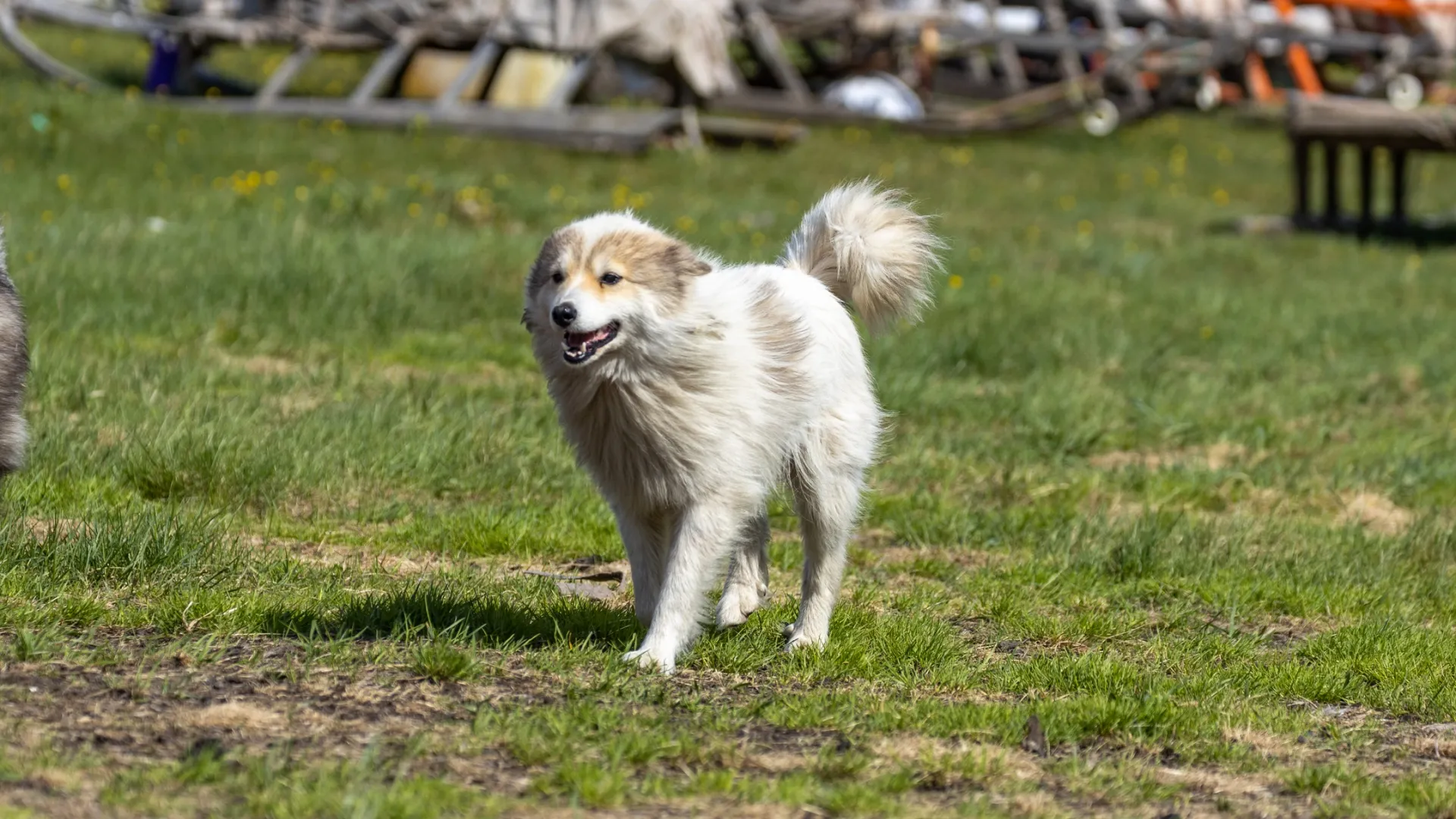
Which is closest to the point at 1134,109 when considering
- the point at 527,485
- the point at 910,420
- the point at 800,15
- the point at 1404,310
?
the point at 800,15

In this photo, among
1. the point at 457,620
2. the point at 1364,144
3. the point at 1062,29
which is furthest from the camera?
the point at 1062,29

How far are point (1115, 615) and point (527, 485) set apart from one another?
2.36 m

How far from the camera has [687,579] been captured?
15.6 ft

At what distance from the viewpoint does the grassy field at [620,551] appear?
397cm

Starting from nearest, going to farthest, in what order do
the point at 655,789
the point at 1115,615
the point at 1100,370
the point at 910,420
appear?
the point at 655,789 → the point at 1115,615 → the point at 910,420 → the point at 1100,370

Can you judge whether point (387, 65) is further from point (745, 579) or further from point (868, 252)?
point (745, 579)

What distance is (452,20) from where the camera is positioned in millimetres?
16844

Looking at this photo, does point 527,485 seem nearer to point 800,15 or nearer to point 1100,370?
point 1100,370

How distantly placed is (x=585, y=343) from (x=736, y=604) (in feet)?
3.92

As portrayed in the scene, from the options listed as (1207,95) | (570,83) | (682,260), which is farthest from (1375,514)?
(1207,95)

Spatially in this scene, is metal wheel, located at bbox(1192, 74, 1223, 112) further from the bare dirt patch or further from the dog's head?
the dog's head

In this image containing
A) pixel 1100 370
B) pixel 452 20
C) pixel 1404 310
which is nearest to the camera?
pixel 1100 370

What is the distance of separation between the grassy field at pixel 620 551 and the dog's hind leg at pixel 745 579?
11cm

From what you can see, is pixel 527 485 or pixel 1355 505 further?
pixel 1355 505
